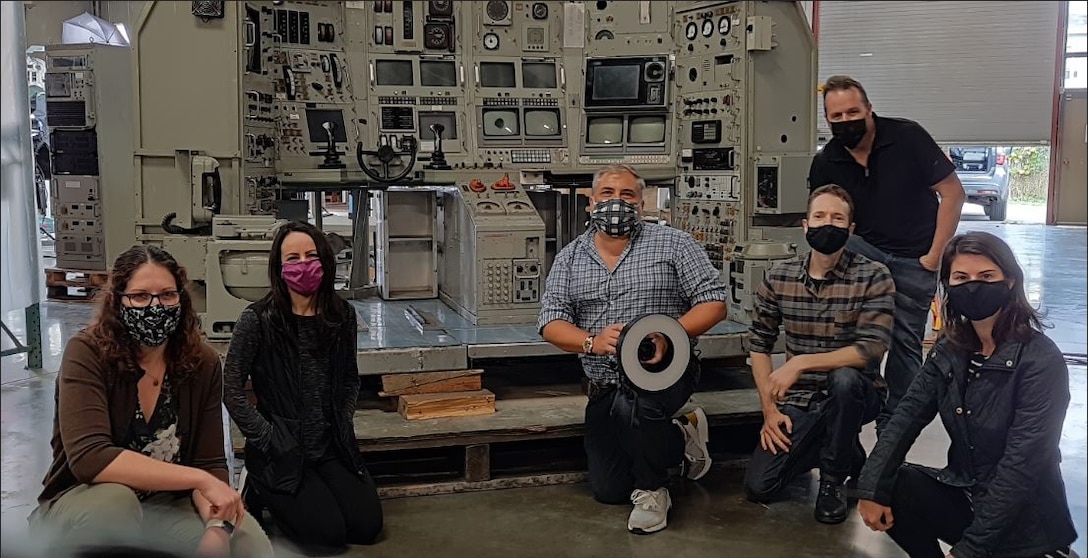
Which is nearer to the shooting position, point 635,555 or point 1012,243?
point 1012,243

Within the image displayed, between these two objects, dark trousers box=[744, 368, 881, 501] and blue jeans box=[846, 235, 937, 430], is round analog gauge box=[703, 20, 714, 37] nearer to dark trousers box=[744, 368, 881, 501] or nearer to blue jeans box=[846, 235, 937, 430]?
blue jeans box=[846, 235, 937, 430]

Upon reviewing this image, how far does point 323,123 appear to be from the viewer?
233 inches

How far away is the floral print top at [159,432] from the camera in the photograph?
2615 mm

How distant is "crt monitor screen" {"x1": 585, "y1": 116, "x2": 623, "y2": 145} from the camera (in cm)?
634

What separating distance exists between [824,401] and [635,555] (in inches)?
35.5

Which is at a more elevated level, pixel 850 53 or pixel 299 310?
pixel 850 53

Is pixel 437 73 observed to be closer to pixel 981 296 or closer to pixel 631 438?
pixel 631 438

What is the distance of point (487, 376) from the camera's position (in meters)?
5.26

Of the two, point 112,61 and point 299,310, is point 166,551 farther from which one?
point 112,61

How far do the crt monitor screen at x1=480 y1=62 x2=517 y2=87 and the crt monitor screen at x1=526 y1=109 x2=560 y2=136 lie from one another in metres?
0.22

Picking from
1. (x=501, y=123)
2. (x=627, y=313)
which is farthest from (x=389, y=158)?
(x=627, y=313)

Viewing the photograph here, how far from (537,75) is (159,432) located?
416 centimetres

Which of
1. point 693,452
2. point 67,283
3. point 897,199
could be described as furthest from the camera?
point 67,283

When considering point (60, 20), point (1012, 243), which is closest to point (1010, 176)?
point (1012, 243)
